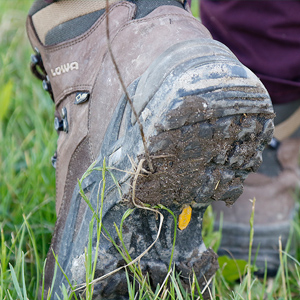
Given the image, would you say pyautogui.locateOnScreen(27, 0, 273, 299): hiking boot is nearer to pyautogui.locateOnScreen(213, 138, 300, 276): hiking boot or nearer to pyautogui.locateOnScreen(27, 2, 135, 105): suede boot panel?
pyautogui.locateOnScreen(27, 2, 135, 105): suede boot panel

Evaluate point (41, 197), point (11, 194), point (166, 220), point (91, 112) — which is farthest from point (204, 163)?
point (11, 194)

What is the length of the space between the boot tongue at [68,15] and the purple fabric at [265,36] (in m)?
0.41

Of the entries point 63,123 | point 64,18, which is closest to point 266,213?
point 63,123

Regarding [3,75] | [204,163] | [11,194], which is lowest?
[11,194]

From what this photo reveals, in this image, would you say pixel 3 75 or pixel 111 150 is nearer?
pixel 111 150

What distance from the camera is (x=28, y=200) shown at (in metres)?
1.44

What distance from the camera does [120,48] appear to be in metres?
0.93

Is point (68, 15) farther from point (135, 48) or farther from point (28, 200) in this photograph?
point (28, 200)

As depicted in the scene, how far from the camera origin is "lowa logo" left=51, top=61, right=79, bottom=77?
105 centimetres

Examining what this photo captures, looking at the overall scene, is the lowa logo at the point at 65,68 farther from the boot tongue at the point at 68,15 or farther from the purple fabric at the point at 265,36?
the purple fabric at the point at 265,36

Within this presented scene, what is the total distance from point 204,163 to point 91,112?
0.31 meters

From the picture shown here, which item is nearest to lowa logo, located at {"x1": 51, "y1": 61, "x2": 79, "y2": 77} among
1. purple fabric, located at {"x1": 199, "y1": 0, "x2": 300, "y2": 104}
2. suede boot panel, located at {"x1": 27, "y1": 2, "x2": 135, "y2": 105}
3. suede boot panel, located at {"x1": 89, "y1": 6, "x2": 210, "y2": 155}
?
suede boot panel, located at {"x1": 27, "y1": 2, "x2": 135, "y2": 105}

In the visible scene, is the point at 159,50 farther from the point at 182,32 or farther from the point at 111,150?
the point at 111,150

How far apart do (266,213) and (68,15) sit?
3.09 ft
